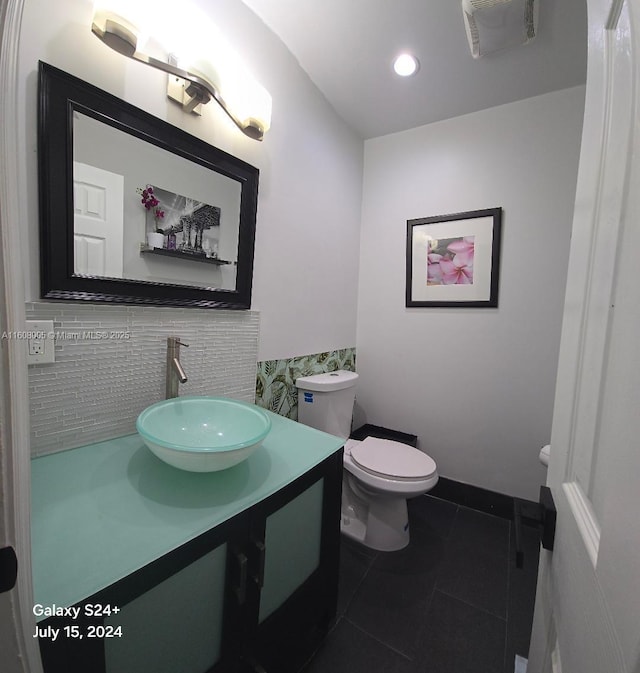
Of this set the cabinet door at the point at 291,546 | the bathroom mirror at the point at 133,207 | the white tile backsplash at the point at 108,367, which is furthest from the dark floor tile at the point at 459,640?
the bathroom mirror at the point at 133,207

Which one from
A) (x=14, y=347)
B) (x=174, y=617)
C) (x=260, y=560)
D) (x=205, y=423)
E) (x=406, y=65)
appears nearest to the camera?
(x=14, y=347)

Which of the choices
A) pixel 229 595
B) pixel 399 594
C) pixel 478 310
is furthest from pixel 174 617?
pixel 478 310

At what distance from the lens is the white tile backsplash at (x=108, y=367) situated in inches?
33.6

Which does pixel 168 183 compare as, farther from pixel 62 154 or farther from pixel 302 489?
pixel 302 489

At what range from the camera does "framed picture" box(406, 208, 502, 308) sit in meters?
1.83

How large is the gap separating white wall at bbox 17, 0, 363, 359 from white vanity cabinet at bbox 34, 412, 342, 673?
0.73 meters

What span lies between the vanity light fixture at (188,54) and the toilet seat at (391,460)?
1598 mm

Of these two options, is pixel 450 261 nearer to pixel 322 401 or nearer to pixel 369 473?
pixel 322 401

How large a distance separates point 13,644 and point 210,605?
0.49m

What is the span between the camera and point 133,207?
3.29 ft

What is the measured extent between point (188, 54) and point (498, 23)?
127 centimetres

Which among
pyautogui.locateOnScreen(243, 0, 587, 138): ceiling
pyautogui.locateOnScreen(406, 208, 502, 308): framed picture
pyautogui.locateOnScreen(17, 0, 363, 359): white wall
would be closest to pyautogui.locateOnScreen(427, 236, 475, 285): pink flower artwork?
pyautogui.locateOnScreen(406, 208, 502, 308): framed picture

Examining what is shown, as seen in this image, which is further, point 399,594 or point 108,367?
point 399,594

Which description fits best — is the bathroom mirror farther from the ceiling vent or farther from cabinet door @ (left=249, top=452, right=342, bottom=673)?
the ceiling vent
